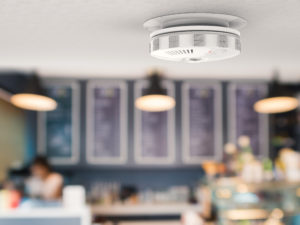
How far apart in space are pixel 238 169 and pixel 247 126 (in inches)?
56.5

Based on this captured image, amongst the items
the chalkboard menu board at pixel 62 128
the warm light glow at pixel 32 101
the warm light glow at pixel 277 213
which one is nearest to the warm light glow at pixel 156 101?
the warm light glow at pixel 32 101

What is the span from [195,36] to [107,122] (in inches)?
168

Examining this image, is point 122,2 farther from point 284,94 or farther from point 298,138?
point 298,138

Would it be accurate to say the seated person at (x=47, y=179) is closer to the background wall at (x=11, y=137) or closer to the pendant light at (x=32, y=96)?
the background wall at (x=11, y=137)

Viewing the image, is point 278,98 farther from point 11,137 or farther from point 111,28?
point 11,137

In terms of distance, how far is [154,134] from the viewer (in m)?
5.36

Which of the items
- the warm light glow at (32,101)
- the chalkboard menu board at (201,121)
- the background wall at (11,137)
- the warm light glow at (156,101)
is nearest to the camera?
the warm light glow at (32,101)

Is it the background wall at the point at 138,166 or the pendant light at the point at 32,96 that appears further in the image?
the background wall at the point at 138,166

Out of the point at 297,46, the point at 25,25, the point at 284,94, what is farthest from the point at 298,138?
the point at 25,25

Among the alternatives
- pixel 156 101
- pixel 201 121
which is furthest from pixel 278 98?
pixel 201 121

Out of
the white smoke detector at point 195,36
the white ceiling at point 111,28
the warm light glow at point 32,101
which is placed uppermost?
the warm light glow at point 32,101

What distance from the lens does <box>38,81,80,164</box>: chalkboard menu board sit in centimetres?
523

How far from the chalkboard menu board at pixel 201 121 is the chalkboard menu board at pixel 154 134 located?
0.20m

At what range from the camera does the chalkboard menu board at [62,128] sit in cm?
523
